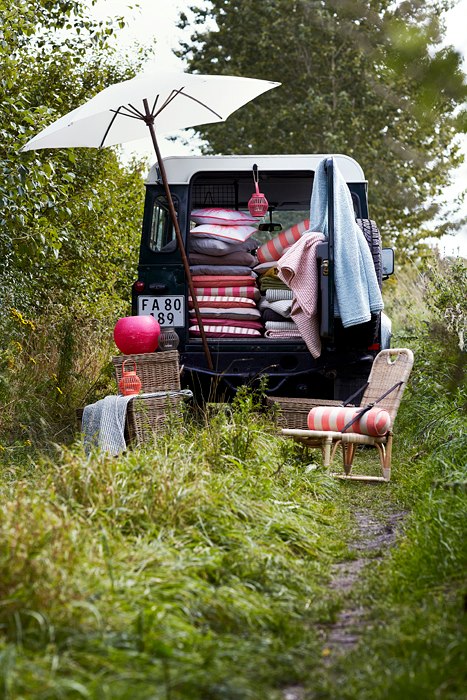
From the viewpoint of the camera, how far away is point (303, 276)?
25.5 ft

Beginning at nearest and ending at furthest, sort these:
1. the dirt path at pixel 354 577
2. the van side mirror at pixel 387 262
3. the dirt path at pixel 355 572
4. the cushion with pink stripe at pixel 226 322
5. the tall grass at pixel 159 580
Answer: the tall grass at pixel 159 580, the dirt path at pixel 354 577, the dirt path at pixel 355 572, the cushion with pink stripe at pixel 226 322, the van side mirror at pixel 387 262

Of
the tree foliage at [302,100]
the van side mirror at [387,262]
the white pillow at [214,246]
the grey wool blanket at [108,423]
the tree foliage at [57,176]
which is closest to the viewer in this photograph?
the grey wool blanket at [108,423]

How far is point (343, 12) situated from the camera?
292cm

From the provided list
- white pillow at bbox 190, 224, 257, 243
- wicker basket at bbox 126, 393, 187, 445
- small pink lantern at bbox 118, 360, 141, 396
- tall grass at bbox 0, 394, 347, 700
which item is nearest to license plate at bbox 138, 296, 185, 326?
white pillow at bbox 190, 224, 257, 243

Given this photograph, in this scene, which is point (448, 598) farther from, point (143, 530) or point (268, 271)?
point (268, 271)

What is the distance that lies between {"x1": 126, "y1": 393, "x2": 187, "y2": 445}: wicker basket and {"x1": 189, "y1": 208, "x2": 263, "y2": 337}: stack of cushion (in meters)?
1.12

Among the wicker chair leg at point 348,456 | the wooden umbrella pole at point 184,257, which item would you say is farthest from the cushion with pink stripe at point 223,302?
the wicker chair leg at point 348,456

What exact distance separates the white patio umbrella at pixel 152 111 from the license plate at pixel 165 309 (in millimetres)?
337

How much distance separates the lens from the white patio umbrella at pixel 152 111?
7.86 meters

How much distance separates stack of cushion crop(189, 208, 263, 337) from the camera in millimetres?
8398

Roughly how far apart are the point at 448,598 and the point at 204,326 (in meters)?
4.97

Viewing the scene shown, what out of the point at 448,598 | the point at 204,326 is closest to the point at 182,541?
the point at 448,598

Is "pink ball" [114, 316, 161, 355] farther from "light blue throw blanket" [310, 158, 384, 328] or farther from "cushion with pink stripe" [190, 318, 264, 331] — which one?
"light blue throw blanket" [310, 158, 384, 328]

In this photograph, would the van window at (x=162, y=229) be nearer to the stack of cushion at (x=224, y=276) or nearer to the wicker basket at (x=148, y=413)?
the stack of cushion at (x=224, y=276)
